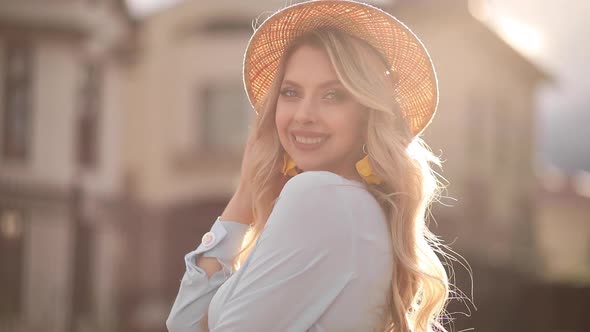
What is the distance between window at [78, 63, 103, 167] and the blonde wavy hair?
13941 millimetres

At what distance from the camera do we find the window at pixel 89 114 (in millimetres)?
15922

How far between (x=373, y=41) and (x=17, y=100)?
535 inches

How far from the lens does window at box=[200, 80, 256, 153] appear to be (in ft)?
56.9

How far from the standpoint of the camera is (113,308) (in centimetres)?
1639

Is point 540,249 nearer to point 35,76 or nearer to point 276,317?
point 35,76

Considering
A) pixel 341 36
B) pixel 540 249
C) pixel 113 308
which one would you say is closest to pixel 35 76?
pixel 113 308

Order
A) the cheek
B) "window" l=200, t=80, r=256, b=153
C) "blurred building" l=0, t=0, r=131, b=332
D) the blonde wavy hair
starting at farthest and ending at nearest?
1. "window" l=200, t=80, r=256, b=153
2. "blurred building" l=0, t=0, r=131, b=332
3. the cheek
4. the blonde wavy hair

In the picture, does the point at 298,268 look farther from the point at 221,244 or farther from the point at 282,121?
the point at 282,121

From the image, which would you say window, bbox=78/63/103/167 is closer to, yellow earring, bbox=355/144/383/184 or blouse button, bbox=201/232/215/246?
blouse button, bbox=201/232/215/246

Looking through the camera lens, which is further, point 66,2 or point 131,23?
point 131,23

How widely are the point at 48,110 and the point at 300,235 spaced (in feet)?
45.7

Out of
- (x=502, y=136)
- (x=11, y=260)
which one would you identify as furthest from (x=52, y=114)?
(x=502, y=136)

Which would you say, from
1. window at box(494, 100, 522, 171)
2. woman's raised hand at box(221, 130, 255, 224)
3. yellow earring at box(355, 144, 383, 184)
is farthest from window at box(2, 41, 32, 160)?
yellow earring at box(355, 144, 383, 184)

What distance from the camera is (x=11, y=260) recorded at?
555 inches
